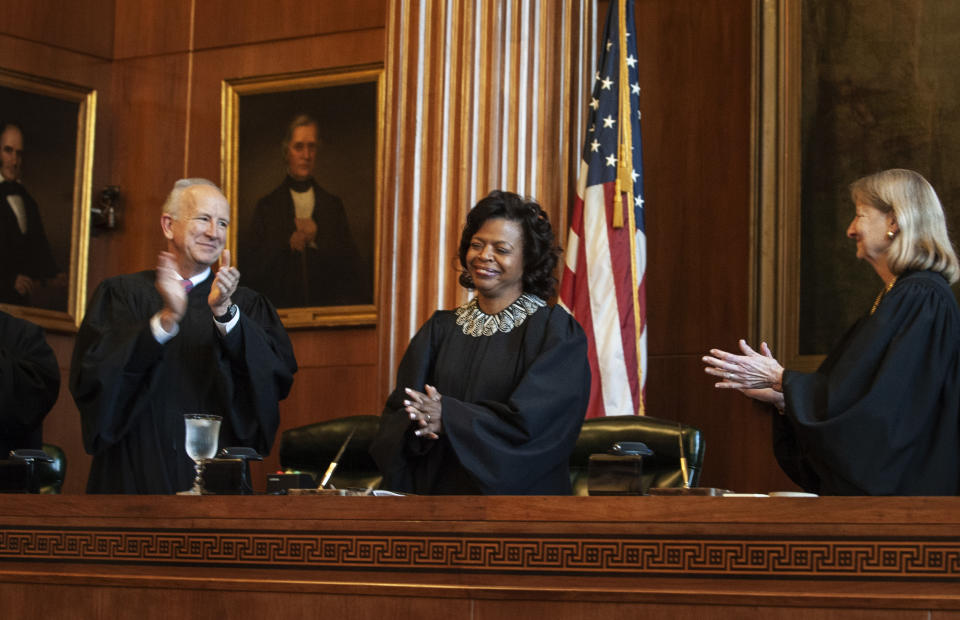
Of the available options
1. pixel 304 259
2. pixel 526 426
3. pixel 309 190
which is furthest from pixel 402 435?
pixel 309 190

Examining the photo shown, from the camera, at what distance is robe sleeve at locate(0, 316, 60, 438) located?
5.04 m

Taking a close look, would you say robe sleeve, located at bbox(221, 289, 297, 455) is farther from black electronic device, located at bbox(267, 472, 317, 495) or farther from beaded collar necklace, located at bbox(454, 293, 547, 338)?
black electronic device, located at bbox(267, 472, 317, 495)

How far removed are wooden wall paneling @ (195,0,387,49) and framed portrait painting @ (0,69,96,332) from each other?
90 cm

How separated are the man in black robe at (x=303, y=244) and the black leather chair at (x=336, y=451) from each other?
2.15m

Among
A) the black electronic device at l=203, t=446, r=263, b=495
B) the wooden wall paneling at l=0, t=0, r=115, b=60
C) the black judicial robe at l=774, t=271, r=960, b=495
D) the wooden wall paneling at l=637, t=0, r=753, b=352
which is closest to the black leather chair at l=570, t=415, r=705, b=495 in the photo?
the black judicial robe at l=774, t=271, r=960, b=495

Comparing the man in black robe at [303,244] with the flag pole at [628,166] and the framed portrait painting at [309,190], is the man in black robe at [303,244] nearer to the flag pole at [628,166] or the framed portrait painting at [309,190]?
the framed portrait painting at [309,190]

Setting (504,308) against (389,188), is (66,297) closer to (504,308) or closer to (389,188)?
(389,188)

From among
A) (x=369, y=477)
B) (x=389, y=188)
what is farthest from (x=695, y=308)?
(x=369, y=477)

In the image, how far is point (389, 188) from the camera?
6.37m

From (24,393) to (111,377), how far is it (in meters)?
0.86

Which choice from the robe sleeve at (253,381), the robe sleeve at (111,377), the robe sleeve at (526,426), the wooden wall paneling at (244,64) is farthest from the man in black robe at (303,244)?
the robe sleeve at (526,426)

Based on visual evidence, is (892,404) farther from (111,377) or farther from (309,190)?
(309,190)

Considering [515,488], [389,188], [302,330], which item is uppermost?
[389,188]

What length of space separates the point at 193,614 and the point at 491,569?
2.64 feet
